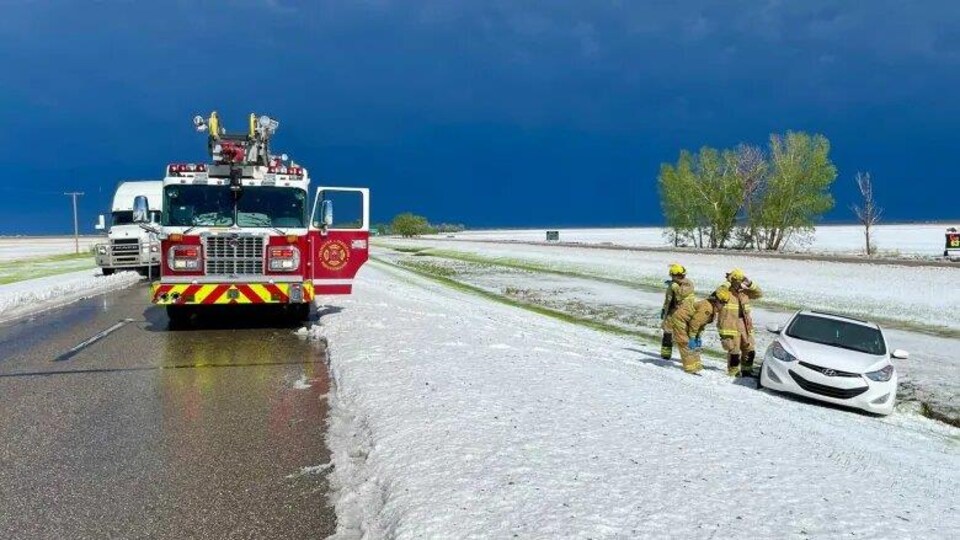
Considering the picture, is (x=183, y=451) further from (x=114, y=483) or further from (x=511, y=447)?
(x=511, y=447)

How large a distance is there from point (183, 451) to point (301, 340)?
6.17 meters

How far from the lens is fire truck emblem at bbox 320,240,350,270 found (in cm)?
1290

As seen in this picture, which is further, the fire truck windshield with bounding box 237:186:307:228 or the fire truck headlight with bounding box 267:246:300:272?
the fire truck windshield with bounding box 237:186:307:228

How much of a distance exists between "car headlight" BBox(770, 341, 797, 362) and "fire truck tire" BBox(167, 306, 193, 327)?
34.8 ft

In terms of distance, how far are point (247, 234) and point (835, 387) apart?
9922mm

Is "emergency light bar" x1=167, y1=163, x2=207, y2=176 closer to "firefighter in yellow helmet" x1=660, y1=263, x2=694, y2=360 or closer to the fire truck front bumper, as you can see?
the fire truck front bumper

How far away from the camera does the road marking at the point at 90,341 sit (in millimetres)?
10219

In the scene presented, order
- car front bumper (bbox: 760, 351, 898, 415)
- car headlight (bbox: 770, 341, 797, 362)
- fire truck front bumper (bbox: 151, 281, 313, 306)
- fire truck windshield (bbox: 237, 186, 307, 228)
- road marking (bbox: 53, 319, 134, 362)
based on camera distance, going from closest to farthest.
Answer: car front bumper (bbox: 760, 351, 898, 415) < road marking (bbox: 53, 319, 134, 362) < car headlight (bbox: 770, 341, 797, 362) < fire truck front bumper (bbox: 151, 281, 313, 306) < fire truck windshield (bbox: 237, 186, 307, 228)

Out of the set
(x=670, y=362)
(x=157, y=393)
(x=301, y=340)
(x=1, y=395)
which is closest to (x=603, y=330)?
(x=670, y=362)

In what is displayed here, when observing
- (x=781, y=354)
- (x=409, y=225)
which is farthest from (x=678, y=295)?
(x=409, y=225)

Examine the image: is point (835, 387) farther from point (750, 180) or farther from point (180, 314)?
point (750, 180)

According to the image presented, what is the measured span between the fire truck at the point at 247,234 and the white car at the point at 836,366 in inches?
296

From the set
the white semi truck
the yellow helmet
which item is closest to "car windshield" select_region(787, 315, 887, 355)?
the yellow helmet

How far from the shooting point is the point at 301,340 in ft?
39.2
